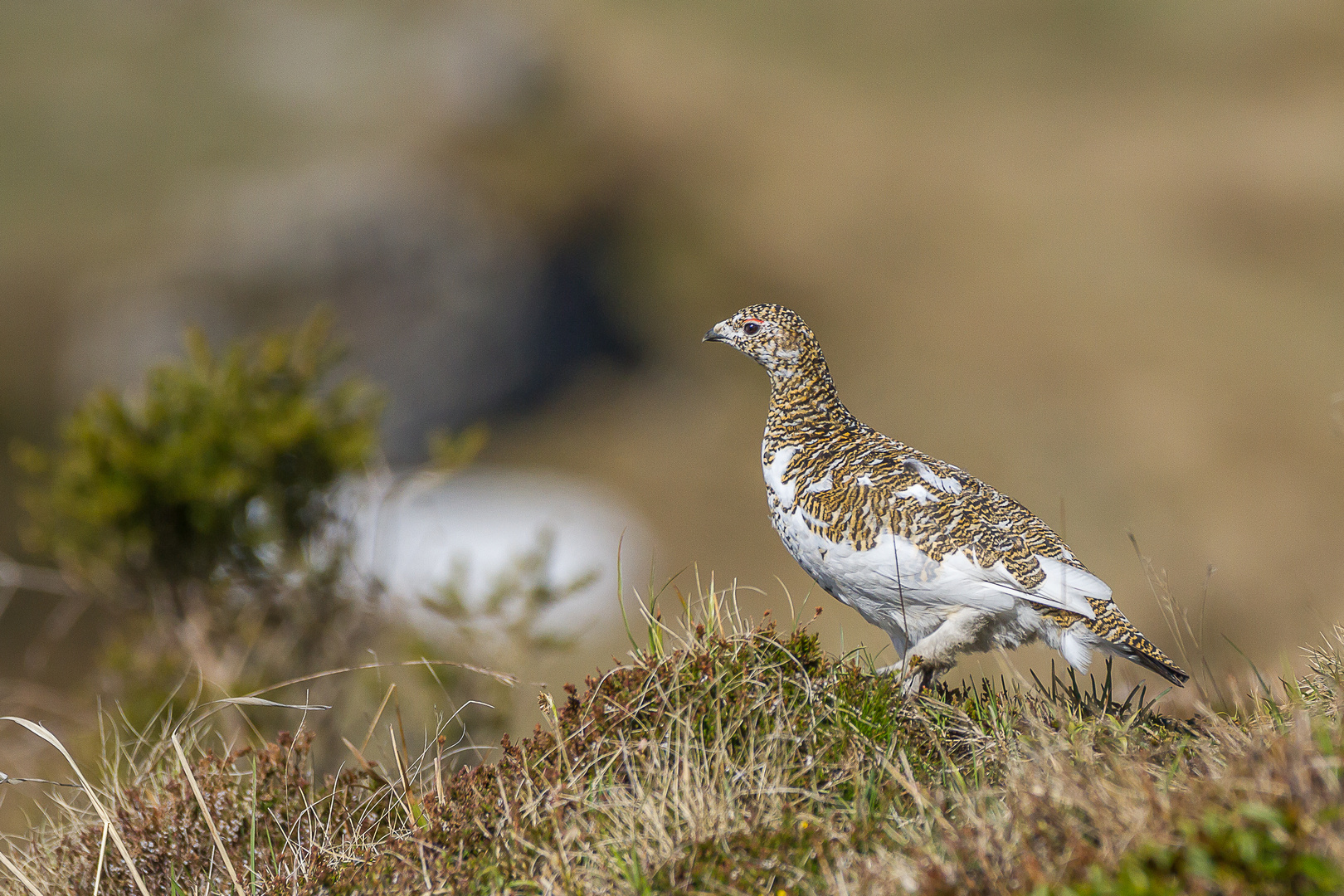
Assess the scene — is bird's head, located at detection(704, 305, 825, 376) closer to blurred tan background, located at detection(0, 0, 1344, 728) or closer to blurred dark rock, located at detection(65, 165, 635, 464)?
blurred tan background, located at detection(0, 0, 1344, 728)

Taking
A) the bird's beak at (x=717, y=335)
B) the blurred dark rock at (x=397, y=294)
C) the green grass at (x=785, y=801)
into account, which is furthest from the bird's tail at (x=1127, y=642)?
the blurred dark rock at (x=397, y=294)

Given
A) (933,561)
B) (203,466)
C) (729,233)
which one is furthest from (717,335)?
(729,233)

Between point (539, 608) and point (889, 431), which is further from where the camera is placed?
point (889, 431)

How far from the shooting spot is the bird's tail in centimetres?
324

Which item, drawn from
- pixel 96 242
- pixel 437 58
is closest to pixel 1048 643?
pixel 96 242

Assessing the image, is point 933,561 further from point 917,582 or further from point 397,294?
point 397,294

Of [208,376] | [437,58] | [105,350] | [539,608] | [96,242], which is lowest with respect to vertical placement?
[539,608]

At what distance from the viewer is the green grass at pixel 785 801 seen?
2053mm

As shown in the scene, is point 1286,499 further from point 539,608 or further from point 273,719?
point 273,719

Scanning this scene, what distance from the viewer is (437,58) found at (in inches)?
1121

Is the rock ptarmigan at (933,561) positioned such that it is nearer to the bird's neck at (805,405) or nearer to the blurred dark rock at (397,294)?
the bird's neck at (805,405)

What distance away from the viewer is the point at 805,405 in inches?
162

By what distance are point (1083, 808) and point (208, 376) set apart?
24.3ft

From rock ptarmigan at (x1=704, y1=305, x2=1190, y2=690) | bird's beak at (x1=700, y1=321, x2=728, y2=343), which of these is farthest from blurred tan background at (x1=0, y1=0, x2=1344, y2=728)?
rock ptarmigan at (x1=704, y1=305, x2=1190, y2=690)
